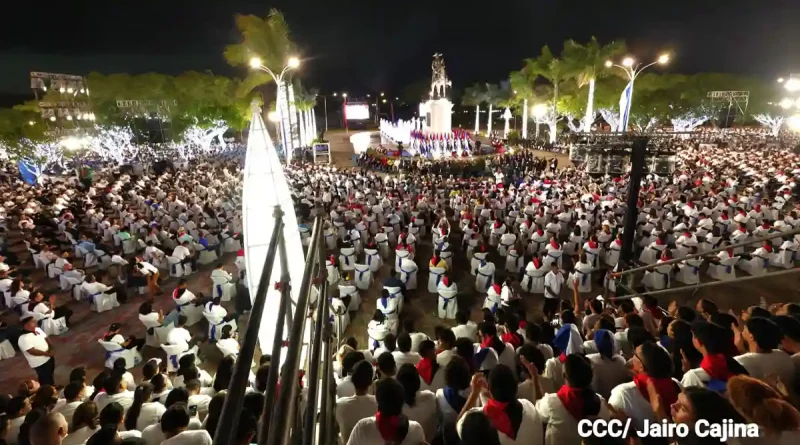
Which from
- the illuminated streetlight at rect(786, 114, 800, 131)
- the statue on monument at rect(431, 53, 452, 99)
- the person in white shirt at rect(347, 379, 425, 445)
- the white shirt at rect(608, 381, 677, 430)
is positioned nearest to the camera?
the person in white shirt at rect(347, 379, 425, 445)

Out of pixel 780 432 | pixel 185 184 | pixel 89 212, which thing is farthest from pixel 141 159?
pixel 780 432

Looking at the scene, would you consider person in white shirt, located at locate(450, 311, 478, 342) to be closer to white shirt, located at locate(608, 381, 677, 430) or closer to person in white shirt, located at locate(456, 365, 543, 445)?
white shirt, located at locate(608, 381, 677, 430)

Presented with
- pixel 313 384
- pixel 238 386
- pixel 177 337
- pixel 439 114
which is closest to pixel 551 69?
pixel 439 114

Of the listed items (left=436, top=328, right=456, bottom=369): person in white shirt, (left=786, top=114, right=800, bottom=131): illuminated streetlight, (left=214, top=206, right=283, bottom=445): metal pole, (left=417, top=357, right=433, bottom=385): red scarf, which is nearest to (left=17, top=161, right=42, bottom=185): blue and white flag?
(left=436, top=328, right=456, bottom=369): person in white shirt

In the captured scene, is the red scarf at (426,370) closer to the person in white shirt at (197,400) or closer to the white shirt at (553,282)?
the person in white shirt at (197,400)

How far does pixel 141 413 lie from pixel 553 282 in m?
7.35

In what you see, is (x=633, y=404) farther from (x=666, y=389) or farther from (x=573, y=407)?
(x=573, y=407)

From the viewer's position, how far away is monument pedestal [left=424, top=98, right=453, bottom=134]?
116 feet

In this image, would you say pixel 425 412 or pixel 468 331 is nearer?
pixel 425 412

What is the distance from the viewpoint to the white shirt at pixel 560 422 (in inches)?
121

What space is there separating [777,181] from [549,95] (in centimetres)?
2618

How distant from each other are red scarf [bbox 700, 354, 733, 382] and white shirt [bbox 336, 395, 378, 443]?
8.64 feet

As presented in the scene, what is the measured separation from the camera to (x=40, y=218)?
14.4 meters

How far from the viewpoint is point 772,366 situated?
11.0 ft
